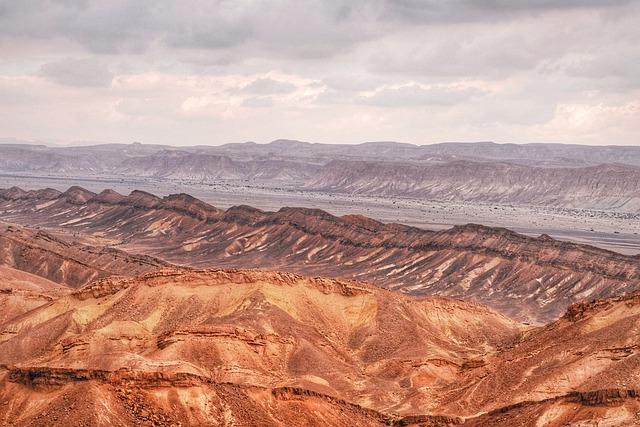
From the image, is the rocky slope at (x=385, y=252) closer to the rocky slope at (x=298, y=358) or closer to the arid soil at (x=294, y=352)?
the arid soil at (x=294, y=352)

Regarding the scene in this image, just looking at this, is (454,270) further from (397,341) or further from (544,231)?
(544,231)

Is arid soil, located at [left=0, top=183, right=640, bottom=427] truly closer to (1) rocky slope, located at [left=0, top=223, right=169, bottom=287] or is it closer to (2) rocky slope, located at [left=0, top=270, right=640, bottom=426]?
(2) rocky slope, located at [left=0, top=270, right=640, bottom=426]

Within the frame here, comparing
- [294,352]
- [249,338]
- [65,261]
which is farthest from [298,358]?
[65,261]

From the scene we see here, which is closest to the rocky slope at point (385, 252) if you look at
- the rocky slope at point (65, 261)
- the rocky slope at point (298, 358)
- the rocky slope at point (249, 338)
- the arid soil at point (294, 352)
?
the arid soil at point (294, 352)

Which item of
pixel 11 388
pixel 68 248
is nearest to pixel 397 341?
pixel 11 388

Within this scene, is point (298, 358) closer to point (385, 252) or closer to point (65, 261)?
point (65, 261)

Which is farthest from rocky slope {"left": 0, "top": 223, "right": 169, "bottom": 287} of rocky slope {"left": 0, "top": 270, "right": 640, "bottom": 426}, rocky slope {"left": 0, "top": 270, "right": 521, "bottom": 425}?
rocky slope {"left": 0, "top": 270, "right": 521, "bottom": 425}
